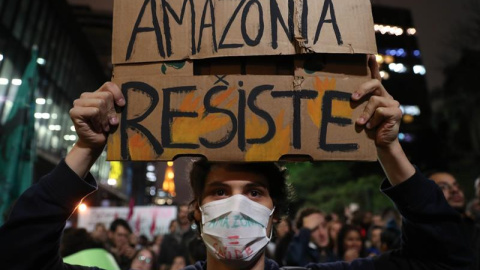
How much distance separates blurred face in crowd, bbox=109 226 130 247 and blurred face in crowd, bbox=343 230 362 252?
144 inches

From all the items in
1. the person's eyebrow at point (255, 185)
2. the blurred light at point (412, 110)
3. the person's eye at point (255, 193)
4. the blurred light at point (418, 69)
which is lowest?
the person's eye at point (255, 193)

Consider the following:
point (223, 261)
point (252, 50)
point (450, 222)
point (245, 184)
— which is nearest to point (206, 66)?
point (252, 50)

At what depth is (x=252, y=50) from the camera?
2.32 m

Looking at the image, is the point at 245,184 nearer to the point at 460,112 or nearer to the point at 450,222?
the point at 450,222

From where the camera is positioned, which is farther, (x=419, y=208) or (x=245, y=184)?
(x=245, y=184)

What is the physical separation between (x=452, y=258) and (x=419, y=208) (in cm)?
31

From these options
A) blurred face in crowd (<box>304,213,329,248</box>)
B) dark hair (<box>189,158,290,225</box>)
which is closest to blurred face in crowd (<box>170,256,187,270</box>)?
blurred face in crowd (<box>304,213,329,248</box>)

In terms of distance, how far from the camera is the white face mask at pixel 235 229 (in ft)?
7.75

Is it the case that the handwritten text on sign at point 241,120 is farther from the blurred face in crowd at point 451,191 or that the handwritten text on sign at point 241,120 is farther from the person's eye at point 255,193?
the blurred face in crowd at point 451,191

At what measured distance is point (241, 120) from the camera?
2289mm

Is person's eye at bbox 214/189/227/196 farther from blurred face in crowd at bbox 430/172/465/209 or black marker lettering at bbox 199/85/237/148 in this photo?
blurred face in crowd at bbox 430/172/465/209

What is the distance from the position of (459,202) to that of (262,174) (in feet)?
11.7

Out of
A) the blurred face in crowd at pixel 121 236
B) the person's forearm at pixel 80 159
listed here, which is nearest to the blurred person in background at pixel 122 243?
the blurred face in crowd at pixel 121 236

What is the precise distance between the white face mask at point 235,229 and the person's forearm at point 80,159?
63cm
